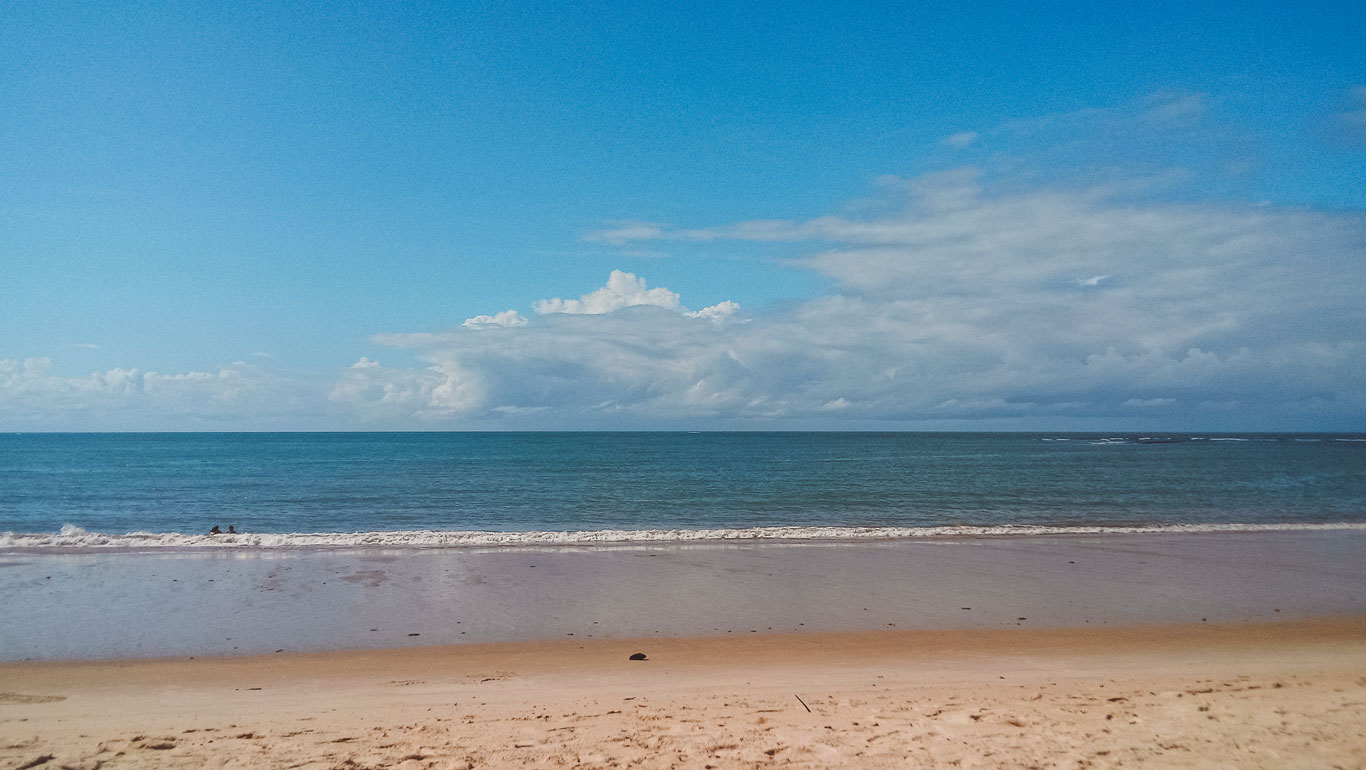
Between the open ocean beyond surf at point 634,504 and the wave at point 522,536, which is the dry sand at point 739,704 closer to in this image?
the wave at point 522,536

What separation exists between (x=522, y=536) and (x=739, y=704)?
646 inches

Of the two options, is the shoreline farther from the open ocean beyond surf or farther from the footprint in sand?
the footprint in sand

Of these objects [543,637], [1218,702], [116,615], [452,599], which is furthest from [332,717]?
[1218,702]

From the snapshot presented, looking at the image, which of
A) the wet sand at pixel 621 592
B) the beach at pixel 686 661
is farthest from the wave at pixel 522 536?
the beach at pixel 686 661

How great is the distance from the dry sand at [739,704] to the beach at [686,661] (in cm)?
5

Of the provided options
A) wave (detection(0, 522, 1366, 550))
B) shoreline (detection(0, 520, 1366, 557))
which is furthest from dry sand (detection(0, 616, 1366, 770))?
wave (detection(0, 522, 1366, 550))

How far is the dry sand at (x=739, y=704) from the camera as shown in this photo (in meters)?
6.89

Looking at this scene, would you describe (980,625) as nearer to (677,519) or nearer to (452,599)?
(452,599)

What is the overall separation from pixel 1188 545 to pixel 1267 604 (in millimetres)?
8391

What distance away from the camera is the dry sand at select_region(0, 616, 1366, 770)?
22.6ft

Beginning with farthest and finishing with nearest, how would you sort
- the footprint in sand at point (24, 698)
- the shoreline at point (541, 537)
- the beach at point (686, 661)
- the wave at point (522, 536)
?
the wave at point (522, 536)
the shoreline at point (541, 537)
the footprint in sand at point (24, 698)
the beach at point (686, 661)

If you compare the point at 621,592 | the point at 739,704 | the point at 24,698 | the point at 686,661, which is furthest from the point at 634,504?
the point at 739,704

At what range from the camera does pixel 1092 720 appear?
25.1 feet

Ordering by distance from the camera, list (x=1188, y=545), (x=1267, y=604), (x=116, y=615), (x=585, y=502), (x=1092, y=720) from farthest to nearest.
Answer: (x=585, y=502) < (x=1188, y=545) < (x=1267, y=604) < (x=116, y=615) < (x=1092, y=720)
